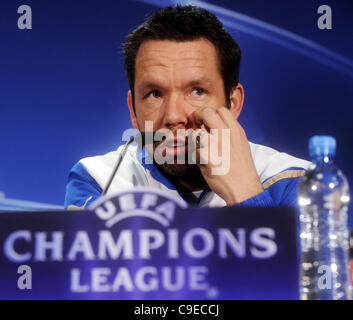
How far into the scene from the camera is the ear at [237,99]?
1846mm

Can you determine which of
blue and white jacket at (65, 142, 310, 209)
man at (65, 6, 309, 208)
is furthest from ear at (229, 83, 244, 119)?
blue and white jacket at (65, 142, 310, 209)

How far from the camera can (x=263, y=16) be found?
5.78 ft

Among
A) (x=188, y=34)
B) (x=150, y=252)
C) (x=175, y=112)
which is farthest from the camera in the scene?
(x=188, y=34)

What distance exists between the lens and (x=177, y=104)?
5.59 ft

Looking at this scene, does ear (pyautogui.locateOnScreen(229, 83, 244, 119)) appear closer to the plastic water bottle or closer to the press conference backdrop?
the press conference backdrop

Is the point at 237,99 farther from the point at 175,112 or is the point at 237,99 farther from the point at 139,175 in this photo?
the point at 139,175

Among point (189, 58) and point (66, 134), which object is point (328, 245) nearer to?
point (189, 58)

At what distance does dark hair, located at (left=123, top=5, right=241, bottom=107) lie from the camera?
71.0 inches

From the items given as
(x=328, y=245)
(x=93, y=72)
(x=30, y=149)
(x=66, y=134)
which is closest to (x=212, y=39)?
(x=93, y=72)

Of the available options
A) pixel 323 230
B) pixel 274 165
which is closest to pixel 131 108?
pixel 274 165

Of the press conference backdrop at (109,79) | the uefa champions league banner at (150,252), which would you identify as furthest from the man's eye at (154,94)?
the uefa champions league banner at (150,252)

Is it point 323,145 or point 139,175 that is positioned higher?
point 139,175

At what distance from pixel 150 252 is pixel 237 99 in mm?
944

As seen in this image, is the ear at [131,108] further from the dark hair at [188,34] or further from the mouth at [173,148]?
the mouth at [173,148]
